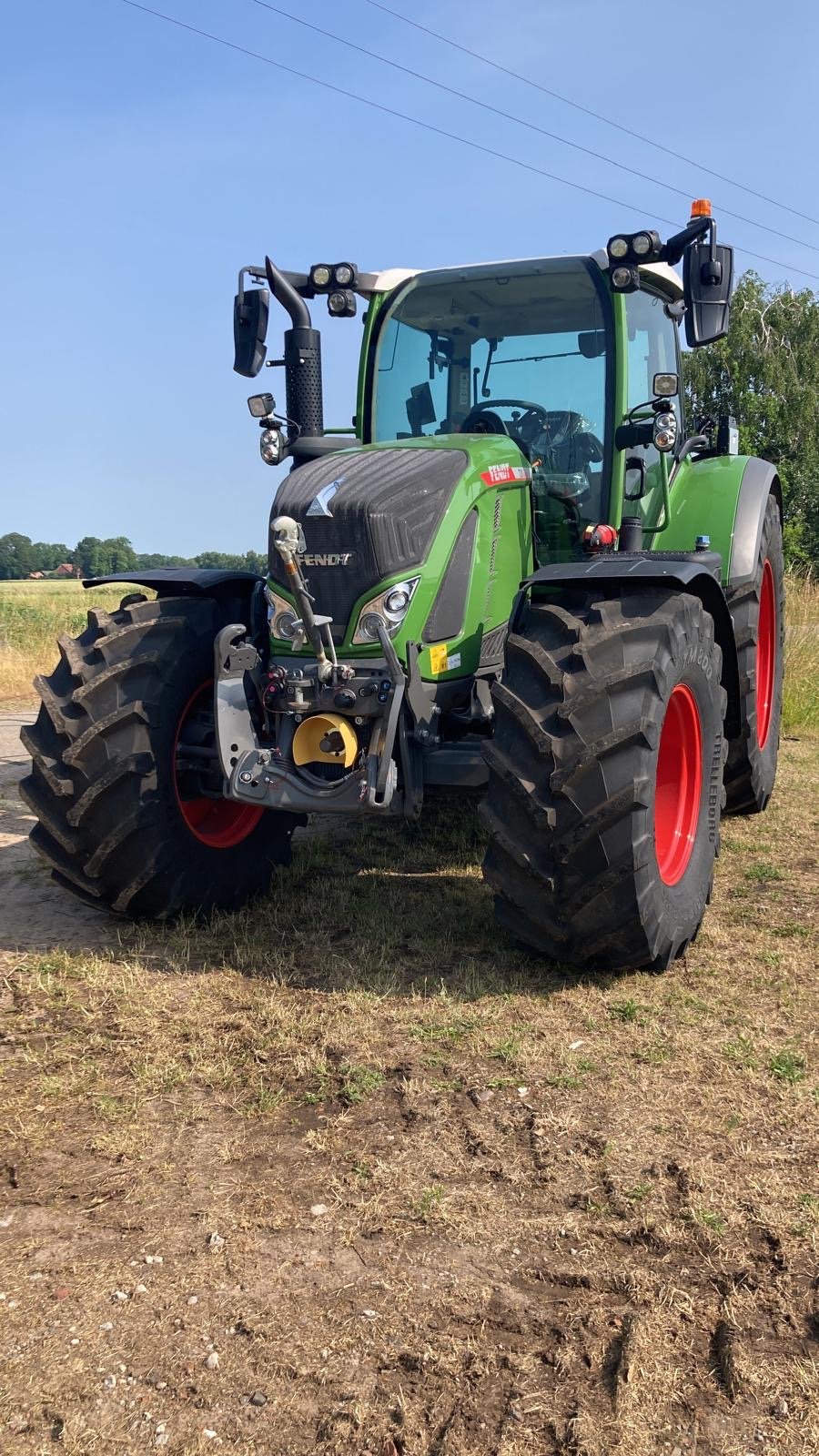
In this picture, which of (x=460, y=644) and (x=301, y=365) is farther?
(x=301, y=365)

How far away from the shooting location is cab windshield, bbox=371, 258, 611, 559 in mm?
5023

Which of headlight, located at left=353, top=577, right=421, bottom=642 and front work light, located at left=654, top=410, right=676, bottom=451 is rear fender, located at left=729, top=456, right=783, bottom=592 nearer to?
front work light, located at left=654, top=410, right=676, bottom=451

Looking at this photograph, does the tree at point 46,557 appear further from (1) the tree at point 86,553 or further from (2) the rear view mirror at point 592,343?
(2) the rear view mirror at point 592,343

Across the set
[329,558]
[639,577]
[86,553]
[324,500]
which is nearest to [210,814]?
[329,558]

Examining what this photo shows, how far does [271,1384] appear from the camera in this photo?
7.25ft

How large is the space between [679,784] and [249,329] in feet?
8.52

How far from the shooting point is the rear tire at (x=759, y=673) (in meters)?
5.47

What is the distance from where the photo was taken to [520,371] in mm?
5188

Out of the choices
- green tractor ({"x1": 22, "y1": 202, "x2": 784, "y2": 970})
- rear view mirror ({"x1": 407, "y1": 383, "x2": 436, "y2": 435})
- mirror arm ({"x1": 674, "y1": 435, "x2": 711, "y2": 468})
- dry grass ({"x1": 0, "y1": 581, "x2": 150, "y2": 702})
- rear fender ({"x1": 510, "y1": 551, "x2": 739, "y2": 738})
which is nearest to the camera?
green tractor ({"x1": 22, "y1": 202, "x2": 784, "y2": 970})

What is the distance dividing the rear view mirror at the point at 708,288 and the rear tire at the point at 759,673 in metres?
1.56

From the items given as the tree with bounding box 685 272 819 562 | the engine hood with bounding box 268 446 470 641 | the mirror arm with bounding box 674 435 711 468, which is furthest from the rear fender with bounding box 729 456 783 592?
the tree with bounding box 685 272 819 562

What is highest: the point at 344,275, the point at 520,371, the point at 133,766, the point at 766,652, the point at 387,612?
the point at 344,275

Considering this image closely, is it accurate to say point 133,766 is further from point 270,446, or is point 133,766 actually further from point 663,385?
point 663,385

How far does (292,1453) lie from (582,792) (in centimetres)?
202
